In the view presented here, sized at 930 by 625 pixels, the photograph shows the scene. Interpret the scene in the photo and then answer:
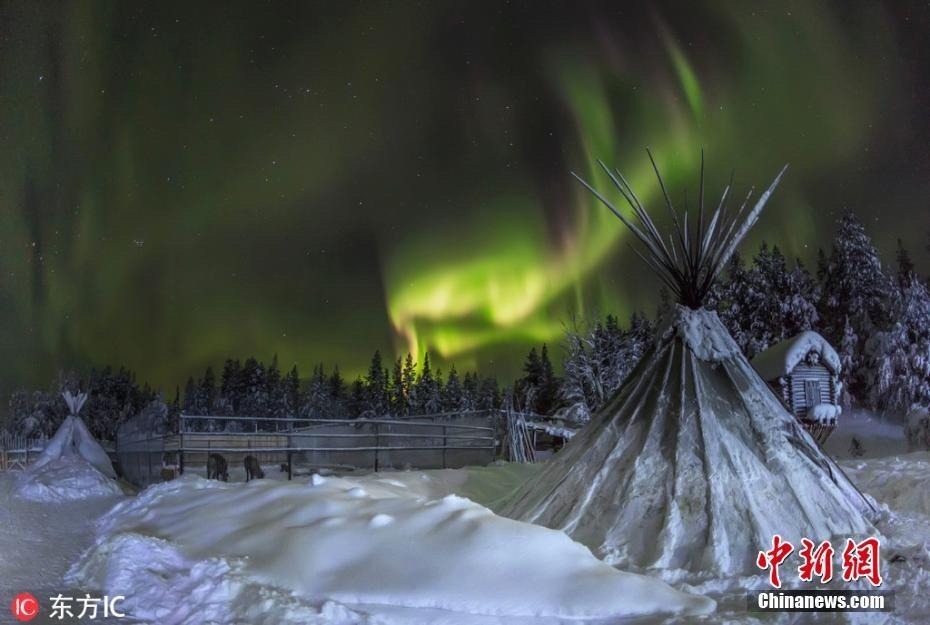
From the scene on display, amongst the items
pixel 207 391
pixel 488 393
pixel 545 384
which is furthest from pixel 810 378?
pixel 207 391

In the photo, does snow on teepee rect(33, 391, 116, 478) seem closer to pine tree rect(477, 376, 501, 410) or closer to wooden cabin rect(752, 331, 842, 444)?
wooden cabin rect(752, 331, 842, 444)

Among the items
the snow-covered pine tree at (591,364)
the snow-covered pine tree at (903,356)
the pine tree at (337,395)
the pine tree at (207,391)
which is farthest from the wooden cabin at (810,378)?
the pine tree at (207,391)

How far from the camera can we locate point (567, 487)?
216 inches

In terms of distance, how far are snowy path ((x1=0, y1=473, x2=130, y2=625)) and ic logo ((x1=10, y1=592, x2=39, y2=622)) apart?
0.03 meters

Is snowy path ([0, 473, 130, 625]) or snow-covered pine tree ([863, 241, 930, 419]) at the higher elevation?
snow-covered pine tree ([863, 241, 930, 419])

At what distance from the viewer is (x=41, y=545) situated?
5.94m

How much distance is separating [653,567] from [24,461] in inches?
1119

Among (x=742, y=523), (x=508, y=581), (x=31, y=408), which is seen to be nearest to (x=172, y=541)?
(x=508, y=581)

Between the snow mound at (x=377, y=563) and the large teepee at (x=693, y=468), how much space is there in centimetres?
115

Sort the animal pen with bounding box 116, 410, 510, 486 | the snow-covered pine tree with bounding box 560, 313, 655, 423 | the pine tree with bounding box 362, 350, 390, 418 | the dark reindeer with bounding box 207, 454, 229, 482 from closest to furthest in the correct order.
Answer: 1. the animal pen with bounding box 116, 410, 510, 486
2. the dark reindeer with bounding box 207, 454, 229, 482
3. the snow-covered pine tree with bounding box 560, 313, 655, 423
4. the pine tree with bounding box 362, 350, 390, 418

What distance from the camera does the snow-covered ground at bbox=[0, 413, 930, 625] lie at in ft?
10.8

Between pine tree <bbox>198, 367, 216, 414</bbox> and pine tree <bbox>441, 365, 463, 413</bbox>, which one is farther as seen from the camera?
pine tree <bbox>198, 367, 216, 414</bbox>

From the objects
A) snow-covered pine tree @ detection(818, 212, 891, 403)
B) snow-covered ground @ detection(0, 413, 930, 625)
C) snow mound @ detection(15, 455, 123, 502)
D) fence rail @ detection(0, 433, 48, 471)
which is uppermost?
snow-covered pine tree @ detection(818, 212, 891, 403)

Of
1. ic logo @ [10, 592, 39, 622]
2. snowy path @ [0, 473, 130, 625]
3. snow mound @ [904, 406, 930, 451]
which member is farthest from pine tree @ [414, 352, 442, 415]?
ic logo @ [10, 592, 39, 622]
